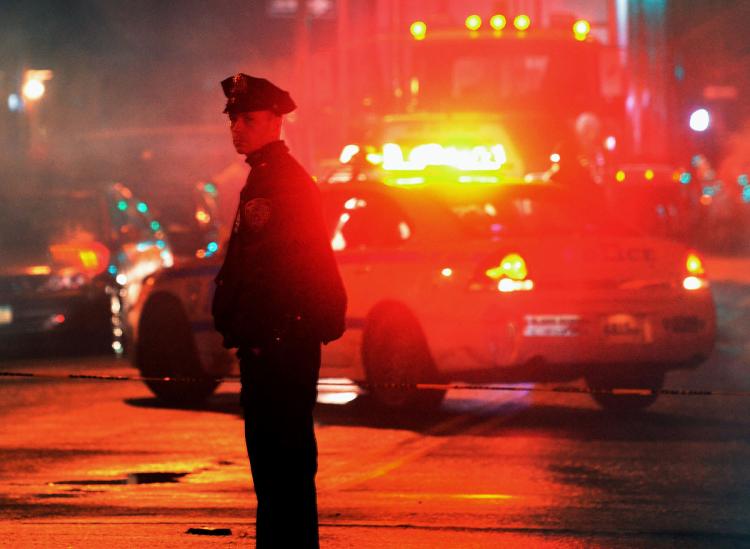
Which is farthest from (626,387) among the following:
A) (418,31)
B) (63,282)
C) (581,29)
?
(581,29)

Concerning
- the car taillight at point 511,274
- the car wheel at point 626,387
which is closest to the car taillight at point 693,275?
the car wheel at point 626,387

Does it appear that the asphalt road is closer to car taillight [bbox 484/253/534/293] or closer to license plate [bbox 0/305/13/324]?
car taillight [bbox 484/253/534/293]

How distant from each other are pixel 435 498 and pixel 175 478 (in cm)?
140

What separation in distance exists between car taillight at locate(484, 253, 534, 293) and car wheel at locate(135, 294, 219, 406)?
90.9 inches

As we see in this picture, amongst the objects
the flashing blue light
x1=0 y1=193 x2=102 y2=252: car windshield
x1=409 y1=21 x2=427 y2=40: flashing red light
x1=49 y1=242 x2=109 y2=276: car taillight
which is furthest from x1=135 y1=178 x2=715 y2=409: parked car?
the flashing blue light

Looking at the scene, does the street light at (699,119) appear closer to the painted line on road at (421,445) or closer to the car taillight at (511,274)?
the painted line on road at (421,445)

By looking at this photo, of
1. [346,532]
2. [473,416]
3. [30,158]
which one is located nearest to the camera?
[346,532]

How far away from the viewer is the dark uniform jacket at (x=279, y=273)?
551 centimetres

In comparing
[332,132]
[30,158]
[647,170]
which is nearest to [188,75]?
[30,158]

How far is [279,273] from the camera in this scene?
551 cm

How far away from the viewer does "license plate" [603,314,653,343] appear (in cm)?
1052

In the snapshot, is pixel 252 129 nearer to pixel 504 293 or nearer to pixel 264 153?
pixel 264 153

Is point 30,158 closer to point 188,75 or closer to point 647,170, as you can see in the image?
point 647,170

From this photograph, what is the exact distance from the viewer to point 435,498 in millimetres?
8008
